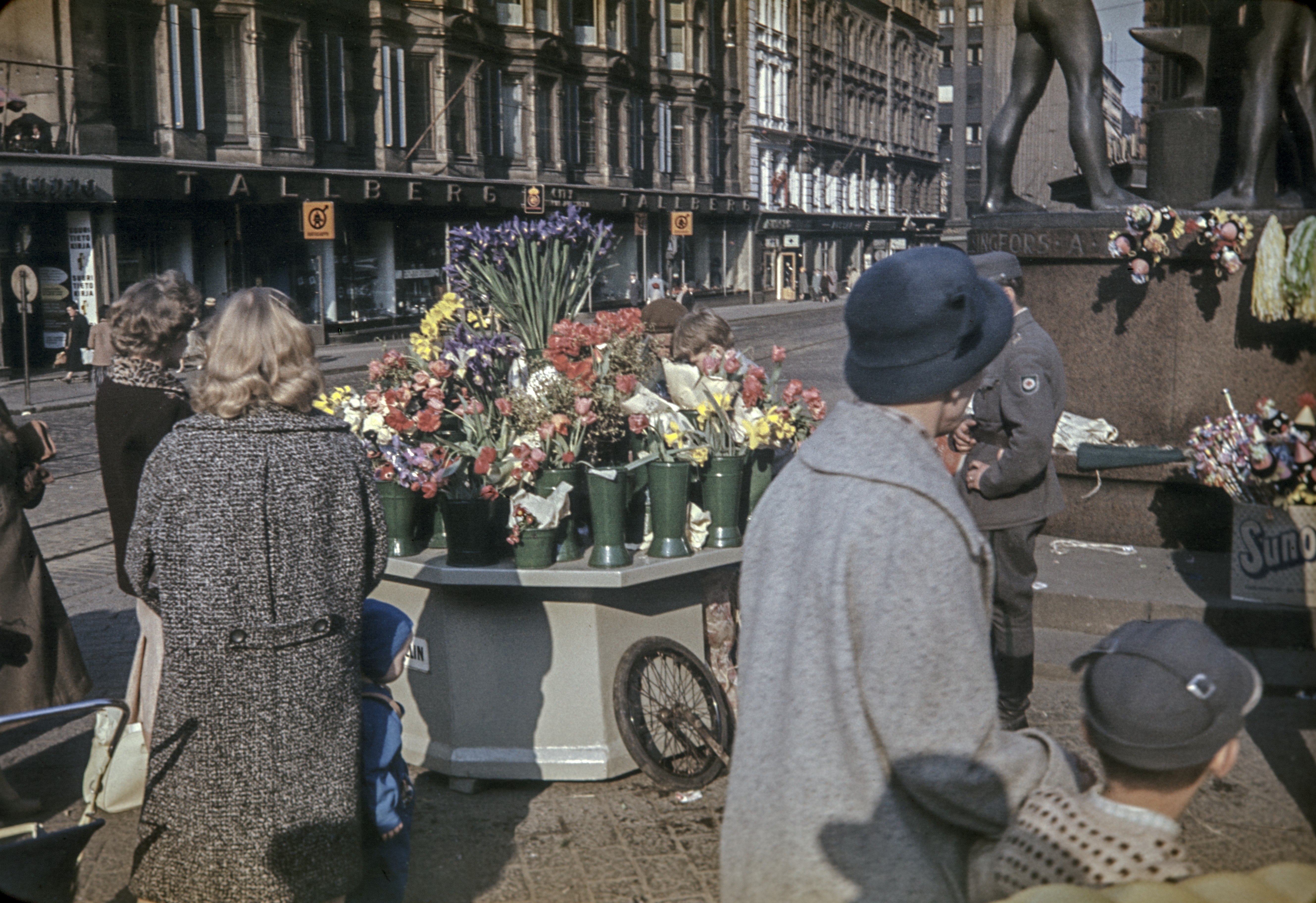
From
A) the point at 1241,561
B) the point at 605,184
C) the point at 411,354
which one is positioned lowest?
the point at 1241,561

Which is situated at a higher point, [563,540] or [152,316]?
[152,316]

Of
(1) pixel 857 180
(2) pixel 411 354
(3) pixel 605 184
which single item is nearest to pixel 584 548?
(2) pixel 411 354

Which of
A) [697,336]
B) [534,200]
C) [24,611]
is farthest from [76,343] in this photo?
[697,336]

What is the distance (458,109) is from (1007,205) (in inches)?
1014

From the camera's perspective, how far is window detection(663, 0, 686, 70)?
40094 mm

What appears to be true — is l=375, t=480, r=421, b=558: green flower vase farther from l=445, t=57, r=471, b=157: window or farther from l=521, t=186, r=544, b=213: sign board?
l=521, t=186, r=544, b=213: sign board

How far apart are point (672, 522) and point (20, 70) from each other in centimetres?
2124

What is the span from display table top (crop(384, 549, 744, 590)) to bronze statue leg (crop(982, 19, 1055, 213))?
13.6 ft

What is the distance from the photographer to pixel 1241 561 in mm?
5469

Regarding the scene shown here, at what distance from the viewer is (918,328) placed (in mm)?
1669

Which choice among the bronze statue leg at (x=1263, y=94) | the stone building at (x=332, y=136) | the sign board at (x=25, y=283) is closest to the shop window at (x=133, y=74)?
the stone building at (x=332, y=136)

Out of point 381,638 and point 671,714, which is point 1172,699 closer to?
point 381,638

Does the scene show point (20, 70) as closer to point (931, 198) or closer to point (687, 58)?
point (687, 58)

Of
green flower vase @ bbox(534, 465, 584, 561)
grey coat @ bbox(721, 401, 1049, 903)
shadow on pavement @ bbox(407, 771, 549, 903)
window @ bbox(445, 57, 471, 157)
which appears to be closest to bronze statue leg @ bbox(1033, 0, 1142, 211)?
green flower vase @ bbox(534, 465, 584, 561)
